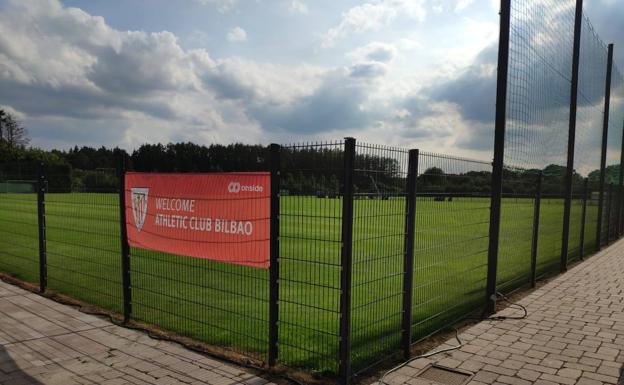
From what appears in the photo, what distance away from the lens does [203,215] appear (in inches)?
196

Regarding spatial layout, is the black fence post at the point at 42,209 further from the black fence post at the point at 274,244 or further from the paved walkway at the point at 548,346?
the paved walkway at the point at 548,346

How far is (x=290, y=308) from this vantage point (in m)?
6.49

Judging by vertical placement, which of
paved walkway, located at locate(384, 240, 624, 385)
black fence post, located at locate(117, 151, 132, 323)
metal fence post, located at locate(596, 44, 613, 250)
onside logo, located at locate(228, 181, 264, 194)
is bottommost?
paved walkway, located at locate(384, 240, 624, 385)

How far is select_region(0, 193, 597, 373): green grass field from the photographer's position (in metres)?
4.52

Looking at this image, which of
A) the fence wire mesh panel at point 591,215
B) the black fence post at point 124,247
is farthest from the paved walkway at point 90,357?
the fence wire mesh panel at point 591,215

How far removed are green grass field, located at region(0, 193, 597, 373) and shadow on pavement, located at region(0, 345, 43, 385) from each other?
1545 mm

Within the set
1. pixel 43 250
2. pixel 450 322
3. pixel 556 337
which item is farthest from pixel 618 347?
pixel 43 250

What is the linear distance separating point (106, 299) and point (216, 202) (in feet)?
10.7

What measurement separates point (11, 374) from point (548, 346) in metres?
5.65

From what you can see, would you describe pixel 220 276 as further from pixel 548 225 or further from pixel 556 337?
pixel 548 225

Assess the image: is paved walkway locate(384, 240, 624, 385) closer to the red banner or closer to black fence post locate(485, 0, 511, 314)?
black fence post locate(485, 0, 511, 314)

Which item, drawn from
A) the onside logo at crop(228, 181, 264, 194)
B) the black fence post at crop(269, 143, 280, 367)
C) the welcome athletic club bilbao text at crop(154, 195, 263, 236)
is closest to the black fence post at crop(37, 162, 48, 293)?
Result: the welcome athletic club bilbao text at crop(154, 195, 263, 236)

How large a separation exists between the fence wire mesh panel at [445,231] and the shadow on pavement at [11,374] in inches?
154

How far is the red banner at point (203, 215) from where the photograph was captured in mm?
4484
